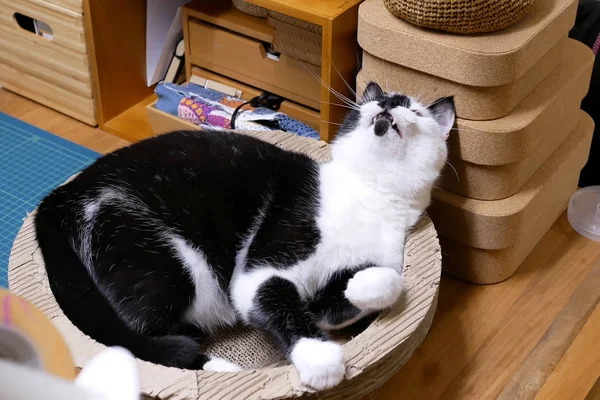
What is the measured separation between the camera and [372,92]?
48.4 inches

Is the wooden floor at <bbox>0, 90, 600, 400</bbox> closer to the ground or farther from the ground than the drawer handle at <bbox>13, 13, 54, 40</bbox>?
closer to the ground

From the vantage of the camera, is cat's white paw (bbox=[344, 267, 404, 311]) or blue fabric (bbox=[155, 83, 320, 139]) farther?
blue fabric (bbox=[155, 83, 320, 139])

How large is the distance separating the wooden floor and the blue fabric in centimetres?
49

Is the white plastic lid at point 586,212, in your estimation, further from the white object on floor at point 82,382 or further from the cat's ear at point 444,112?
the white object on floor at point 82,382

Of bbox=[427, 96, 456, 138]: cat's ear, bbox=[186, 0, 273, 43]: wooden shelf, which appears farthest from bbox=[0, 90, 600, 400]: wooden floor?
bbox=[186, 0, 273, 43]: wooden shelf

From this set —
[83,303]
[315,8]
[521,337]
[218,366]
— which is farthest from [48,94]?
[521,337]

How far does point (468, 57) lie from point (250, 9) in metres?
0.67

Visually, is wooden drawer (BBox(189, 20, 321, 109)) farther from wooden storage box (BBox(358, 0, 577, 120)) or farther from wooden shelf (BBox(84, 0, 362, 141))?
wooden storage box (BBox(358, 0, 577, 120))

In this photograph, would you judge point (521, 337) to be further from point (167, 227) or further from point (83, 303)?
point (83, 303)

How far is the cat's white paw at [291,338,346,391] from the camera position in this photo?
0.93 m

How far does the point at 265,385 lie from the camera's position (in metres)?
0.95

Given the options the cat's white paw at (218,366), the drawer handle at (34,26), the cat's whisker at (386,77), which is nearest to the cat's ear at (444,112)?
the cat's whisker at (386,77)

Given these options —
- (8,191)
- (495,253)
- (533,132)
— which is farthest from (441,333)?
(8,191)

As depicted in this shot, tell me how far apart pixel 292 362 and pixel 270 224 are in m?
0.25
